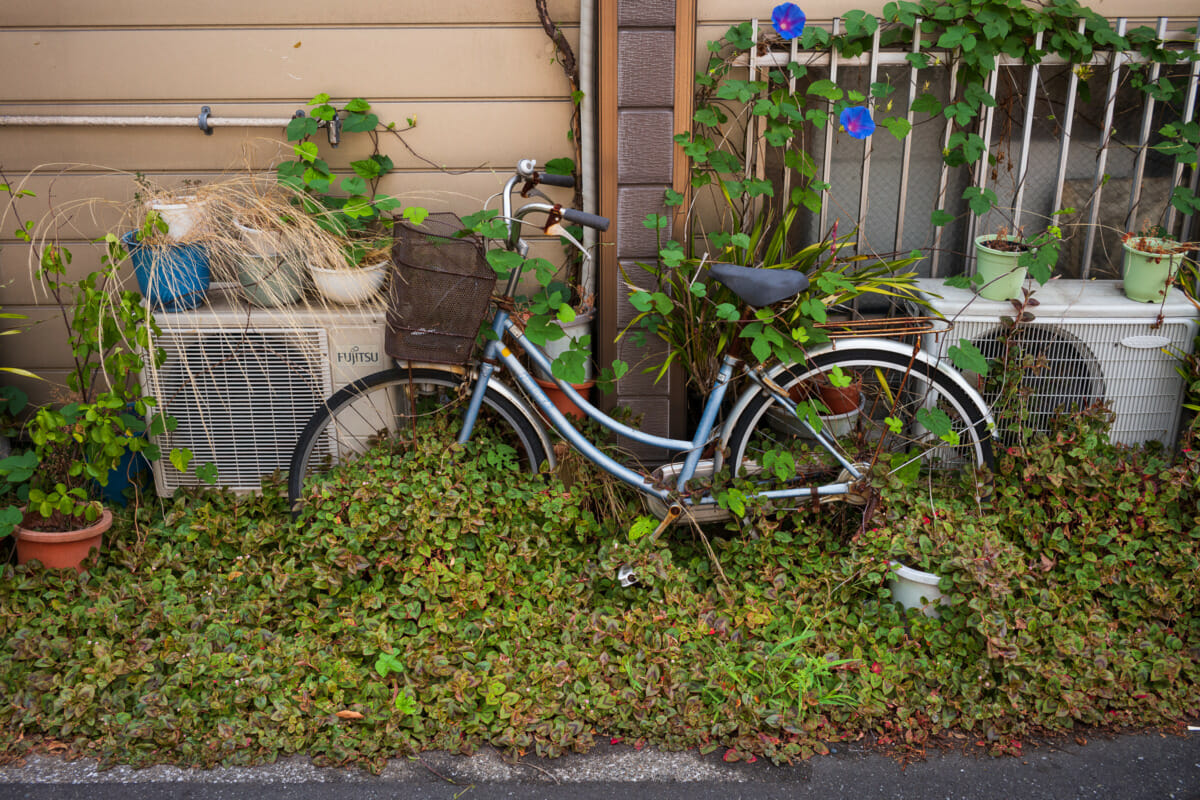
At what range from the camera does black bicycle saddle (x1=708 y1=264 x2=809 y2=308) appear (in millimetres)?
3131

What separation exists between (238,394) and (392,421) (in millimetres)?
629

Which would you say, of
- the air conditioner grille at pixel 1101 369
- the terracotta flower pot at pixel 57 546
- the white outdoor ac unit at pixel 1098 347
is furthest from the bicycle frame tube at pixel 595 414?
the terracotta flower pot at pixel 57 546

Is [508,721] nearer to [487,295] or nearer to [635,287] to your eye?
[487,295]

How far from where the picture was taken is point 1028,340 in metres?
3.57

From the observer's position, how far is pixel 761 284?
313cm

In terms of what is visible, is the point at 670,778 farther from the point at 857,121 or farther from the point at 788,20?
the point at 788,20

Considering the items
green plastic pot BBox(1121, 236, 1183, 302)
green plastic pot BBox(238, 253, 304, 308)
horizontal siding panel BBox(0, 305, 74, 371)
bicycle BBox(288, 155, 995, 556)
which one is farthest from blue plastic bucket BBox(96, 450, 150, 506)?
green plastic pot BBox(1121, 236, 1183, 302)

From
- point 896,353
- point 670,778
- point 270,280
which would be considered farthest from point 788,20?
point 670,778

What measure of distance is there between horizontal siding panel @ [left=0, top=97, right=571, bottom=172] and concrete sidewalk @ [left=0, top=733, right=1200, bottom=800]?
2.37 meters

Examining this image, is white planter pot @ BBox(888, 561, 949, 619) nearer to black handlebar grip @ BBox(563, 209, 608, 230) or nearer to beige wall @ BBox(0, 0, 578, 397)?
black handlebar grip @ BBox(563, 209, 608, 230)

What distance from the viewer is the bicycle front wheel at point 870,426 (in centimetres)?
341

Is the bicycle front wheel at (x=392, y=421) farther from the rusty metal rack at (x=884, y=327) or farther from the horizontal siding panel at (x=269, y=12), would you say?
the horizontal siding panel at (x=269, y=12)

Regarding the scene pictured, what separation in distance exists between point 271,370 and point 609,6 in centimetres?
191

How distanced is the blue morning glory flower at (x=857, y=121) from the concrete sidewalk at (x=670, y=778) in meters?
2.17
